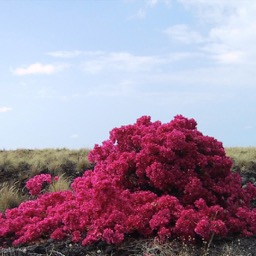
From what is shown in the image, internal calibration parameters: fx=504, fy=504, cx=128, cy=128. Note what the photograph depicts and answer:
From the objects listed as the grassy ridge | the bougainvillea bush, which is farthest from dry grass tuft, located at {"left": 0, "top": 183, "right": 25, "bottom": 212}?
the bougainvillea bush

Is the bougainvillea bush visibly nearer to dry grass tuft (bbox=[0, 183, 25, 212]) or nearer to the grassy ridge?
the grassy ridge

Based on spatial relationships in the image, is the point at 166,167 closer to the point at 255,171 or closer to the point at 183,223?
the point at 183,223

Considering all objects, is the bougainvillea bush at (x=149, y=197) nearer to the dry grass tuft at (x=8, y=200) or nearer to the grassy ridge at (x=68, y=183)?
the grassy ridge at (x=68, y=183)

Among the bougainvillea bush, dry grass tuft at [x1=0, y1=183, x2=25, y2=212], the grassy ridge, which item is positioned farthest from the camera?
dry grass tuft at [x1=0, y1=183, x2=25, y2=212]

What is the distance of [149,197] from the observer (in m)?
7.28

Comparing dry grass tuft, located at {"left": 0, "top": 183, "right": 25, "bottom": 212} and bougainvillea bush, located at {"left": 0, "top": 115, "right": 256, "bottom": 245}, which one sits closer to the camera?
bougainvillea bush, located at {"left": 0, "top": 115, "right": 256, "bottom": 245}

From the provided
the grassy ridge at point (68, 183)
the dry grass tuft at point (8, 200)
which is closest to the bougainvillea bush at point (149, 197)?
the grassy ridge at point (68, 183)

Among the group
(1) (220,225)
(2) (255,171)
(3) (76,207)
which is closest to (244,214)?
(1) (220,225)

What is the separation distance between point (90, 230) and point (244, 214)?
7.64 feet

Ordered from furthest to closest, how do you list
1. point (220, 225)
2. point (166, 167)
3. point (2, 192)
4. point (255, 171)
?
point (255, 171)
point (2, 192)
point (166, 167)
point (220, 225)

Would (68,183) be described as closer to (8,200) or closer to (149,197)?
(8,200)

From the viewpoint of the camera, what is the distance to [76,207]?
7602 millimetres

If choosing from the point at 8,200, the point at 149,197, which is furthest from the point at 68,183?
the point at 149,197

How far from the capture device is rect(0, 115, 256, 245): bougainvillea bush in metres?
6.87
